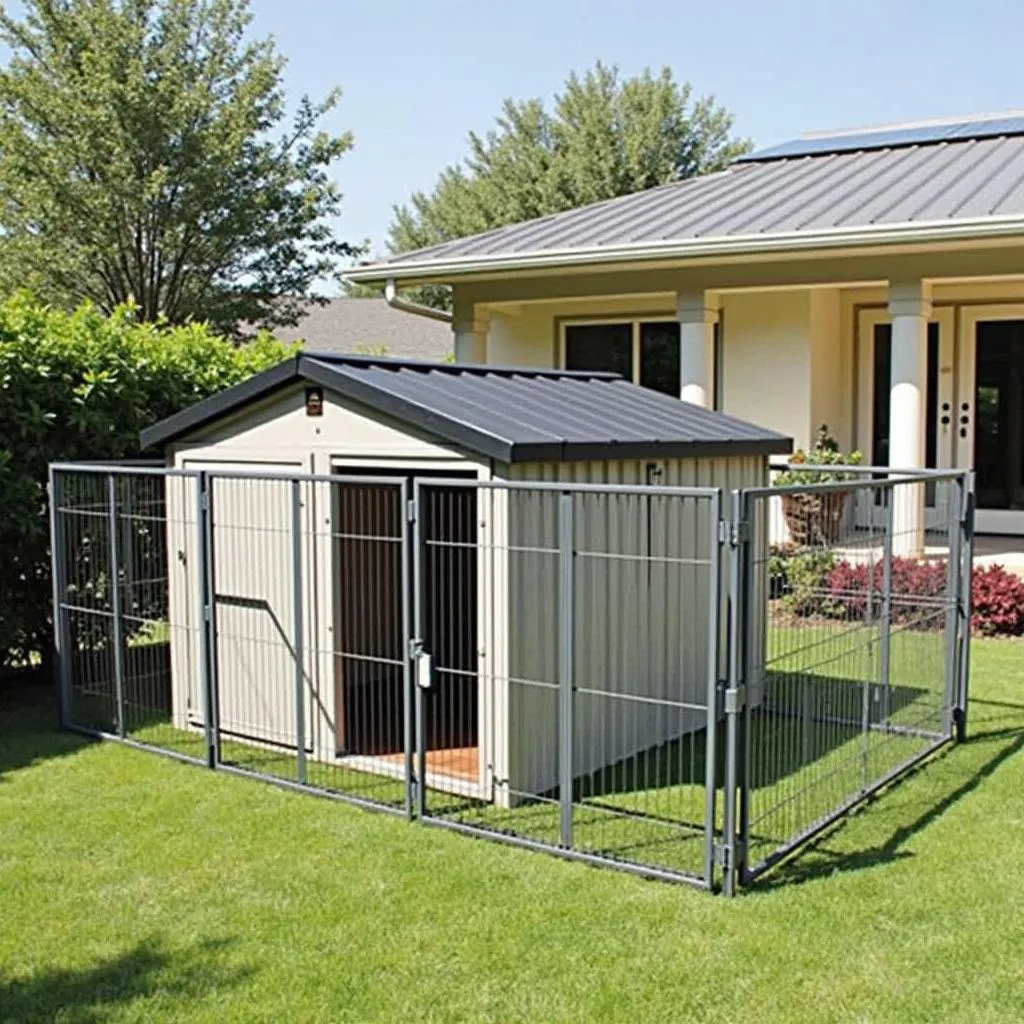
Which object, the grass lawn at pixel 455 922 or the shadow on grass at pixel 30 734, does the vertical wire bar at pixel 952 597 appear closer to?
the grass lawn at pixel 455 922

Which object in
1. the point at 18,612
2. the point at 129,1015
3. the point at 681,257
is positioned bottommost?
the point at 129,1015

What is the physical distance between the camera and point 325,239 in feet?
74.6

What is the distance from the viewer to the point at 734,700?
4.13 metres

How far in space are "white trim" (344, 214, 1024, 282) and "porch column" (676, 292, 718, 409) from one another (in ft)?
2.52

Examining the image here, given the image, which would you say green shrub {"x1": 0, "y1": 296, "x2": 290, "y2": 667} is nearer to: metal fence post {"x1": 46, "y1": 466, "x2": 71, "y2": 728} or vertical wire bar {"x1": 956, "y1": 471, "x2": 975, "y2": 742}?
metal fence post {"x1": 46, "y1": 466, "x2": 71, "y2": 728}

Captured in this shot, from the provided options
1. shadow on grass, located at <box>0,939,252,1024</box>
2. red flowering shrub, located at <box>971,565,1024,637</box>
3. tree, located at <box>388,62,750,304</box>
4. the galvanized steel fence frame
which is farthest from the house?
tree, located at <box>388,62,750,304</box>

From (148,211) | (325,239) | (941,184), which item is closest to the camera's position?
(941,184)

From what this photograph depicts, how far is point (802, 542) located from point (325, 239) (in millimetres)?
15481

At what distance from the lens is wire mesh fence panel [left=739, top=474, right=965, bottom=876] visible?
5.14m

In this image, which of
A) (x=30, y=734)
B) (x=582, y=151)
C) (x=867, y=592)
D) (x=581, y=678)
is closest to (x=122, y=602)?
(x=30, y=734)

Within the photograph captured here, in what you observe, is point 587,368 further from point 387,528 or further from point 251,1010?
point 251,1010

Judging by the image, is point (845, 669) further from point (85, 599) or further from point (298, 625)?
point (85, 599)

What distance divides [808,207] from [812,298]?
3.21 ft

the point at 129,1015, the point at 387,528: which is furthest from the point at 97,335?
the point at 129,1015
